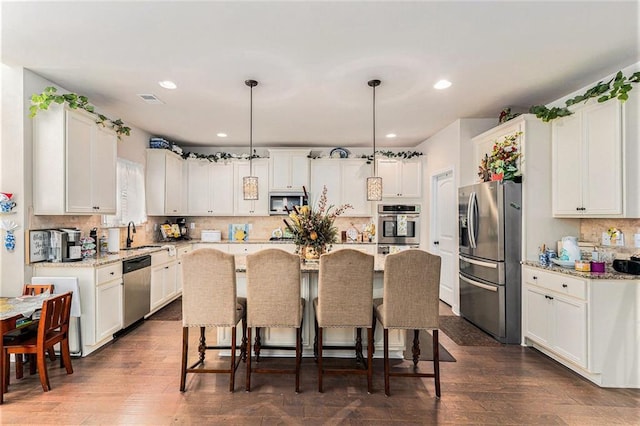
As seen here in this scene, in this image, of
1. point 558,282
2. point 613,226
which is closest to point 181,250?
point 558,282

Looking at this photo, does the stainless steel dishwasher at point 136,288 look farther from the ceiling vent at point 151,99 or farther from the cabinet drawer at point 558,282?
the cabinet drawer at point 558,282

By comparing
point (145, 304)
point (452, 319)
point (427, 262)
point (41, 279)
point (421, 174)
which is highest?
point (421, 174)

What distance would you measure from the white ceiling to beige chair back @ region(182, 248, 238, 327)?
168 cm

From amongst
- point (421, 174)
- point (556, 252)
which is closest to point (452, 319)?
point (556, 252)

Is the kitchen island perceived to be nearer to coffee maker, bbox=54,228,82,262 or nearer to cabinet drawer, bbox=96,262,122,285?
cabinet drawer, bbox=96,262,122,285

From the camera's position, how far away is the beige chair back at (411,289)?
8.05 ft

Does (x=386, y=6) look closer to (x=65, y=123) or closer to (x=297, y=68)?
(x=297, y=68)

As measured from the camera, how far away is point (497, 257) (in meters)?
3.48

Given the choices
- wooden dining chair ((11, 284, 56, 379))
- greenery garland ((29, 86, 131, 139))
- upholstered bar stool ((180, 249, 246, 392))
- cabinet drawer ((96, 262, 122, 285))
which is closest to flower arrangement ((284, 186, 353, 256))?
upholstered bar stool ((180, 249, 246, 392))

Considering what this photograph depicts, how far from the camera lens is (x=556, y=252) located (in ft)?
11.2

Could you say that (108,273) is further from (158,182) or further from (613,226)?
(613,226)

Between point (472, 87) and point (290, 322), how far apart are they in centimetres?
297

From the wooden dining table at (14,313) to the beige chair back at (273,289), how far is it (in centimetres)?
168

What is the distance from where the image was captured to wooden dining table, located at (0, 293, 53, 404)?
2311 millimetres
